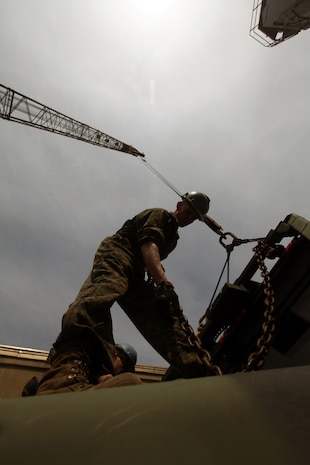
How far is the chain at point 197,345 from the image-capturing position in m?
1.58

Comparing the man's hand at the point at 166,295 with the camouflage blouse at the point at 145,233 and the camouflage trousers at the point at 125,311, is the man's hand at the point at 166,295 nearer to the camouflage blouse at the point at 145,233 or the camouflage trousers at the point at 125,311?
the camouflage trousers at the point at 125,311

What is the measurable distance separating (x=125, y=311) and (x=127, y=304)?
2.9 inches

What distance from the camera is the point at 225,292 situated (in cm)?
287

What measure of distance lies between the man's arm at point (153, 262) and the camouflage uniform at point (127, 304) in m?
0.08

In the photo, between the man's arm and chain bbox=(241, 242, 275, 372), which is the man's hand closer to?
the man's arm

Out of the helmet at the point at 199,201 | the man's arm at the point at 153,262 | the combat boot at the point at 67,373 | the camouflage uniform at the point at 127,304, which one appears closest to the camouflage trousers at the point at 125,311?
the camouflage uniform at the point at 127,304

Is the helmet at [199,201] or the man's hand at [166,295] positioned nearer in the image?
the man's hand at [166,295]

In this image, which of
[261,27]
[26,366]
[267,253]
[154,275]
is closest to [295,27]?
[261,27]

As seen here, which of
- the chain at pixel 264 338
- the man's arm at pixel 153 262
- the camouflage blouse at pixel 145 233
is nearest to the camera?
the chain at pixel 264 338

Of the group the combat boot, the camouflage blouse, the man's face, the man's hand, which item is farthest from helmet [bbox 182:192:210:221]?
the combat boot

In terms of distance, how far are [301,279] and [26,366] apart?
4.65 meters

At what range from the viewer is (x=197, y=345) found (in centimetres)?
176

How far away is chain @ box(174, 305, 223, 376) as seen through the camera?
5.20ft

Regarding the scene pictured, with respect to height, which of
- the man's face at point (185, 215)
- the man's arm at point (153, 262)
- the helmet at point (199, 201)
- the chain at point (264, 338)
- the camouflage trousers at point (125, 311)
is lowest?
the camouflage trousers at point (125, 311)
